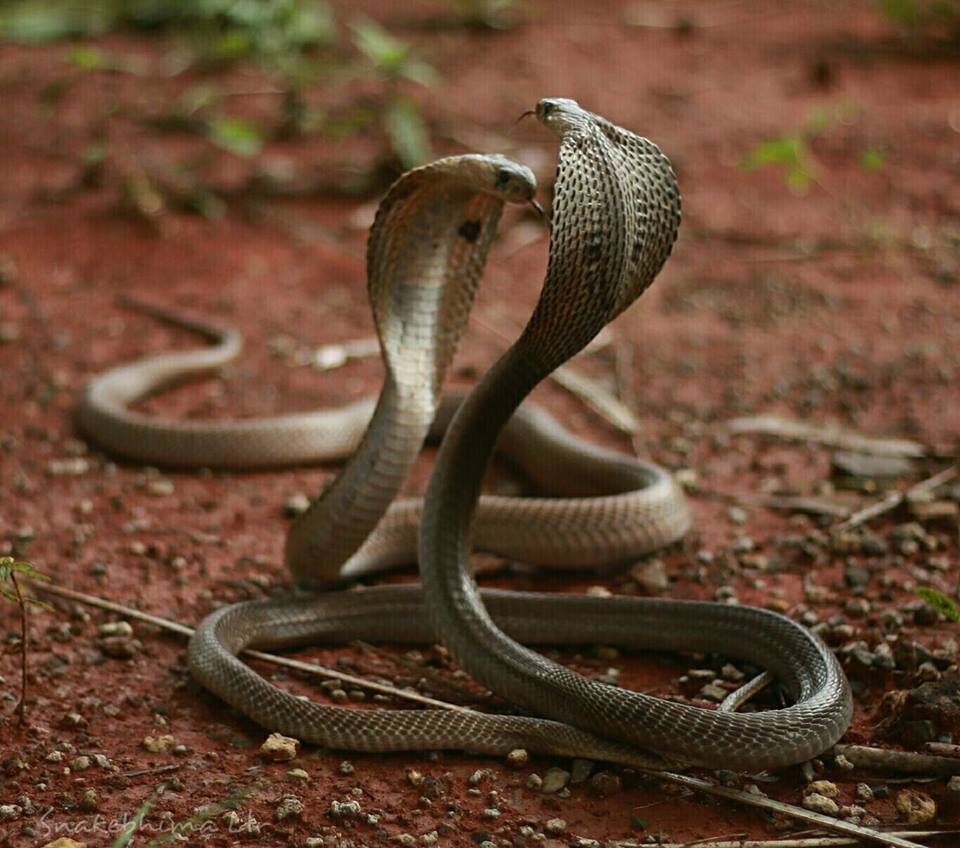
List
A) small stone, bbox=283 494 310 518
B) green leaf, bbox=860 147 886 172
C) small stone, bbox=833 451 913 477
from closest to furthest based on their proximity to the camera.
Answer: small stone, bbox=283 494 310 518 → small stone, bbox=833 451 913 477 → green leaf, bbox=860 147 886 172

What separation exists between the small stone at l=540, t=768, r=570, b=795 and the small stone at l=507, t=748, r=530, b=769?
6 cm

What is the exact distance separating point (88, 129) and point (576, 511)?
19.0 ft

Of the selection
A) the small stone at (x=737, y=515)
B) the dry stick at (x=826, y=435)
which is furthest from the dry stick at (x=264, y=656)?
the dry stick at (x=826, y=435)

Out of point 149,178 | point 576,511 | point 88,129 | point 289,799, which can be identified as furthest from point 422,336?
point 88,129

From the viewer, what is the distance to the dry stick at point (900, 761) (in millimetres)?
2934

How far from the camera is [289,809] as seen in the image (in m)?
2.76

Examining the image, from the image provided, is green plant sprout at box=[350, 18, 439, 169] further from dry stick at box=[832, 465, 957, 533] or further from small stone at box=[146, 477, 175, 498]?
dry stick at box=[832, 465, 957, 533]

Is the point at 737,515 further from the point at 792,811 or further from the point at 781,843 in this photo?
the point at 781,843

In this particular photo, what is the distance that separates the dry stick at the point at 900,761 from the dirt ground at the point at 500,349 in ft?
0.08

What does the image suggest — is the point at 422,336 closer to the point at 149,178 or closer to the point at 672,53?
the point at 149,178

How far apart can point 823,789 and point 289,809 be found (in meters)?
1.18

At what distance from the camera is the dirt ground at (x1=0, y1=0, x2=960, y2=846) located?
2.90 m

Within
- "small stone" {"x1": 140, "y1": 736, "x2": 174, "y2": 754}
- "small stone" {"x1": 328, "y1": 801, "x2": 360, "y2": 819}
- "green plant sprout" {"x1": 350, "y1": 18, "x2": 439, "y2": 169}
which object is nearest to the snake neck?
"small stone" {"x1": 328, "y1": 801, "x2": 360, "y2": 819}

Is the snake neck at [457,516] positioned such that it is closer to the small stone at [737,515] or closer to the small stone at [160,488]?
the small stone at [737,515]
